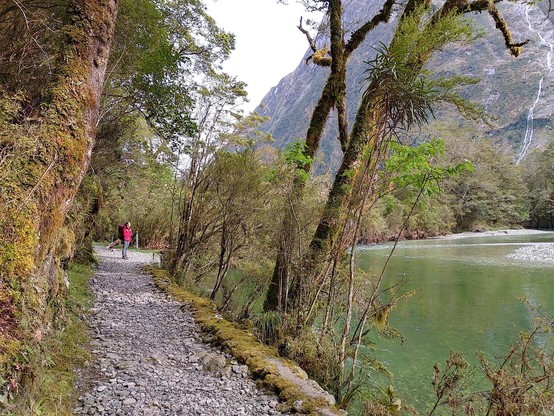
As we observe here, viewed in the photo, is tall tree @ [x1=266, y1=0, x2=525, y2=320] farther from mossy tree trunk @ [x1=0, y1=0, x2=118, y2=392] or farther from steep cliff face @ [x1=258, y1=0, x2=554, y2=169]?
steep cliff face @ [x1=258, y1=0, x2=554, y2=169]

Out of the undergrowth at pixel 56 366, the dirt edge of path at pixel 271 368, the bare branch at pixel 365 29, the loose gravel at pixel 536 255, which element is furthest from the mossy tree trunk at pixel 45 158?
the loose gravel at pixel 536 255

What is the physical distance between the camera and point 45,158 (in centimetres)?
319

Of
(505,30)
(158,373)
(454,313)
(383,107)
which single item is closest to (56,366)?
(158,373)

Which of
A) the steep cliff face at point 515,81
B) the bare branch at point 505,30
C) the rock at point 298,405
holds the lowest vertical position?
the rock at point 298,405

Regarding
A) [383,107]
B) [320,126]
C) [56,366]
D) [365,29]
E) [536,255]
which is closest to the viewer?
[56,366]

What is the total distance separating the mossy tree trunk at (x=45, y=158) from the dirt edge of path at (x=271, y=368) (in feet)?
6.49

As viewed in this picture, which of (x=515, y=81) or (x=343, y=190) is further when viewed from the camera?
(x=515, y=81)

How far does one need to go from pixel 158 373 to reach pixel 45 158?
2269mm

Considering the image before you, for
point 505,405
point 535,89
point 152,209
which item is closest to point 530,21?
point 535,89

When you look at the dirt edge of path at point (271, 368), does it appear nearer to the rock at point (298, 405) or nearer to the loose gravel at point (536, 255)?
the rock at point (298, 405)

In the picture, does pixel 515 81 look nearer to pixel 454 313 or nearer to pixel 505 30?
pixel 505 30

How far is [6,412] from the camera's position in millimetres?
2109

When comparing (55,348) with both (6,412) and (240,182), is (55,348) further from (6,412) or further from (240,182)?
(240,182)

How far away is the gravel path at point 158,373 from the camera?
3195 millimetres
